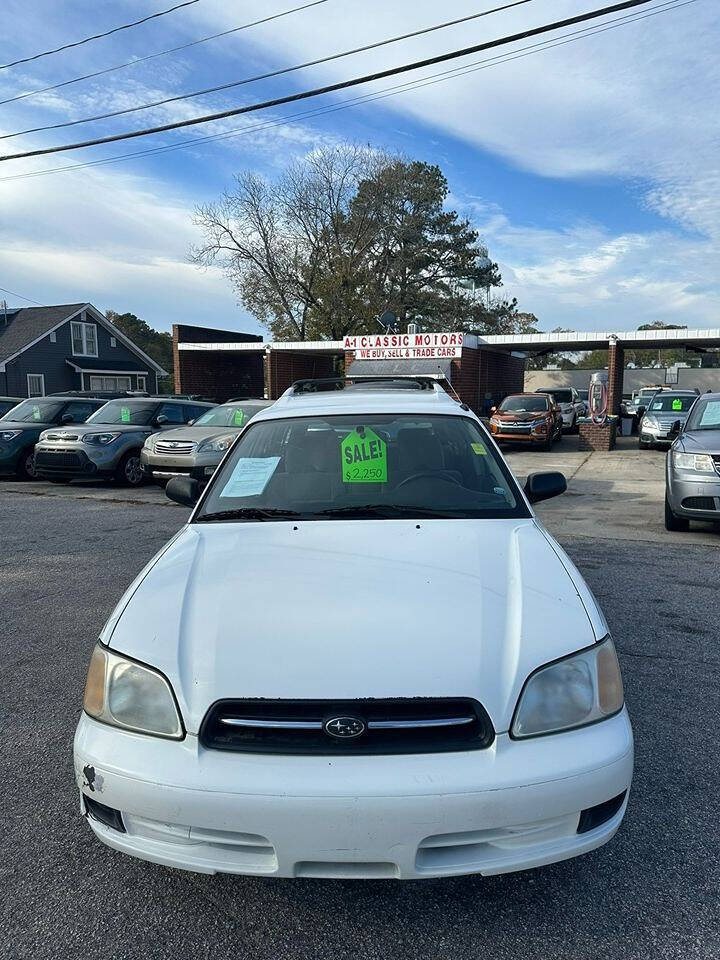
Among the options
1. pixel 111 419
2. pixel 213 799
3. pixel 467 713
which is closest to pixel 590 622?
pixel 467 713

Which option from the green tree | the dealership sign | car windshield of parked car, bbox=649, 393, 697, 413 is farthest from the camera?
the green tree

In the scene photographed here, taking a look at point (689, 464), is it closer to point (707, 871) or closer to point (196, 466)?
point (707, 871)

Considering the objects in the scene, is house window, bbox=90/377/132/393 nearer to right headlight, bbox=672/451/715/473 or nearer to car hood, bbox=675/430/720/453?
car hood, bbox=675/430/720/453

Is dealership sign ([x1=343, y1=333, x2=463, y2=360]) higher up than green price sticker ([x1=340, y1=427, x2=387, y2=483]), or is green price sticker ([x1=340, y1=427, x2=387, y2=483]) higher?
dealership sign ([x1=343, y1=333, x2=463, y2=360])

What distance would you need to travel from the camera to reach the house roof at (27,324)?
33219 mm

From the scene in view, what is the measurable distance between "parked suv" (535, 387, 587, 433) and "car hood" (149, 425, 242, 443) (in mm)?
16602

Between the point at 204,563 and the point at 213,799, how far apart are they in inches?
38.8

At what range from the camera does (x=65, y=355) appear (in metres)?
35.2

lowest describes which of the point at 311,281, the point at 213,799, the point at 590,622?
the point at 213,799

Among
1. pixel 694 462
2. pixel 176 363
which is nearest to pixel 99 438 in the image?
pixel 694 462

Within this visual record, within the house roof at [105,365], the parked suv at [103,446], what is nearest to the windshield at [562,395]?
the parked suv at [103,446]

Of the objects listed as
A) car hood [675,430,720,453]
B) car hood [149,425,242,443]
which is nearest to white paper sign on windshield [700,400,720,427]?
car hood [675,430,720,453]

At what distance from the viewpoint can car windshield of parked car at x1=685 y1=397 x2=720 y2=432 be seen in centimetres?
811

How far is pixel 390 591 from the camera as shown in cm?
238
